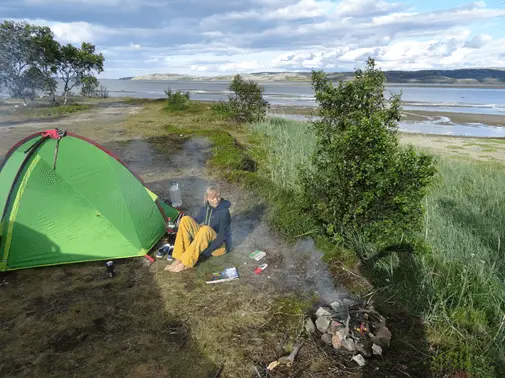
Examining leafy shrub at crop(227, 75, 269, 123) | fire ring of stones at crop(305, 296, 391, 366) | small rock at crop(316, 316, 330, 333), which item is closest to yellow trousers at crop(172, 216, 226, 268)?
fire ring of stones at crop(305, 296, 391, 366)

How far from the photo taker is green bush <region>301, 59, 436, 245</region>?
16.1 feet

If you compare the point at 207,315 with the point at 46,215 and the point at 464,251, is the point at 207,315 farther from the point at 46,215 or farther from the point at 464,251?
the point at 464,251

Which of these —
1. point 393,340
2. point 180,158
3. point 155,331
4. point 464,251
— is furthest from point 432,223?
point 180,158

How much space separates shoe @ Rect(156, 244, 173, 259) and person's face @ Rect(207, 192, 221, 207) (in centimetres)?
117

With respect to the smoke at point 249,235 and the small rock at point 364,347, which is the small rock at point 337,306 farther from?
the small rock at point 364,347

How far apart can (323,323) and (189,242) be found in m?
2.63

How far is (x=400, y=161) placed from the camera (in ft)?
16.3

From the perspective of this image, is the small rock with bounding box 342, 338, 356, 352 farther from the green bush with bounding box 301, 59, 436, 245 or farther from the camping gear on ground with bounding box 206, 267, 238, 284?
the camping gear on ground with bounding box 206, 267, 238, 284

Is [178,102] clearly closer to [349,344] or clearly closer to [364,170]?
[364,170]

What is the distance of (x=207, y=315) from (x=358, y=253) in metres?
2.81

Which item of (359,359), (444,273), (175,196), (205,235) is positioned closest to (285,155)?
(175,196)

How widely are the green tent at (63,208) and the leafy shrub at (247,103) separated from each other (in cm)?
1503

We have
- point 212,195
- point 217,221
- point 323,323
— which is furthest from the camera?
point 217,221

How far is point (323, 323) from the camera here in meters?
4.27
